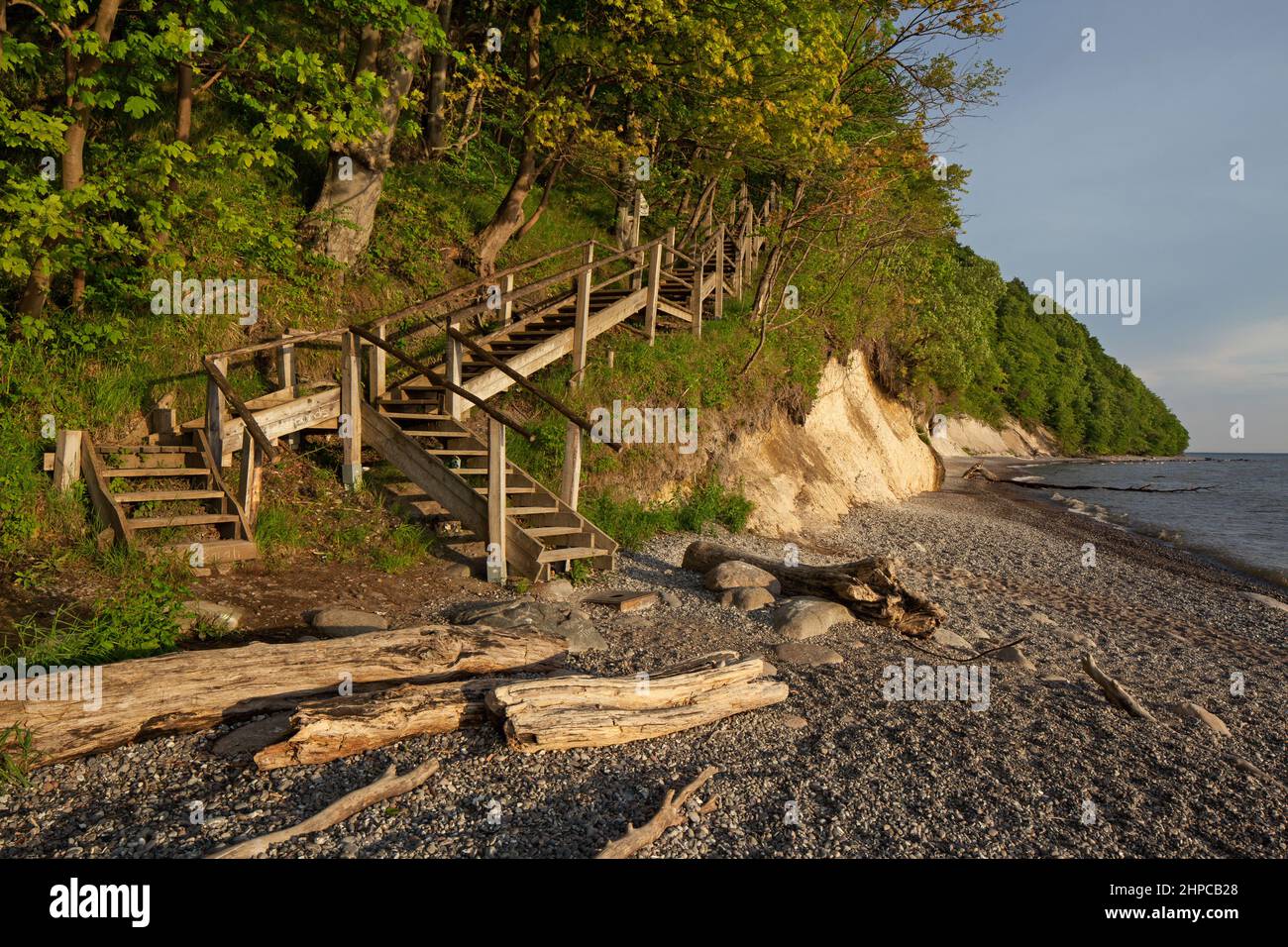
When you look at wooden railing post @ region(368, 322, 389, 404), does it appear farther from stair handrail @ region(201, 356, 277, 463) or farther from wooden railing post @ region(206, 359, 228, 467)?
stair handrail @ region(201, 356, 277, 463)

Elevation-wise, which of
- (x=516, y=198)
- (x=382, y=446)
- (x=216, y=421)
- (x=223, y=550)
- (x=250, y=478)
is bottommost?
(x=223, y=550)

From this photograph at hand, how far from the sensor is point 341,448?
1057cm

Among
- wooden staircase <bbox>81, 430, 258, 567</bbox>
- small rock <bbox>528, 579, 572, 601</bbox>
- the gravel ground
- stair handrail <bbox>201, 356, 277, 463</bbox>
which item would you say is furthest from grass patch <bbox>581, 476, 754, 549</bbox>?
wooden staircase <bbox>81, 430, 258, 567</bbox>

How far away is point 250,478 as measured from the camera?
854 cm

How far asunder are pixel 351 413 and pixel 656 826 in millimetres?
7688

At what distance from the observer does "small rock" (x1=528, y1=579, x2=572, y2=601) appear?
8.54 meters

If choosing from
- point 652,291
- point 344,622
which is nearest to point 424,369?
point 344,622

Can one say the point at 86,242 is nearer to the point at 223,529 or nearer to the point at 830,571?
the point at 223,529

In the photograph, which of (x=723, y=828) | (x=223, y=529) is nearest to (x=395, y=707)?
(x=723, y=828)

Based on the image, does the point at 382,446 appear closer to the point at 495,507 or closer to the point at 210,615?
the point at 495,507

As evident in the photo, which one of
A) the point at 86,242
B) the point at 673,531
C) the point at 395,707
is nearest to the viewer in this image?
the point at 395,707

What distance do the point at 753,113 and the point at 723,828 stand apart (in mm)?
13460

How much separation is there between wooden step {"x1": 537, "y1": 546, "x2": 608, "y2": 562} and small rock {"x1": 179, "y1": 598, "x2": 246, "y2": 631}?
10.3ft

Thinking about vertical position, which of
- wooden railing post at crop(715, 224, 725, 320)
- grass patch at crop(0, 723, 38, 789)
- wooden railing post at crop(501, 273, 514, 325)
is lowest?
grass patch at crop(0, 723, 38, 789)
